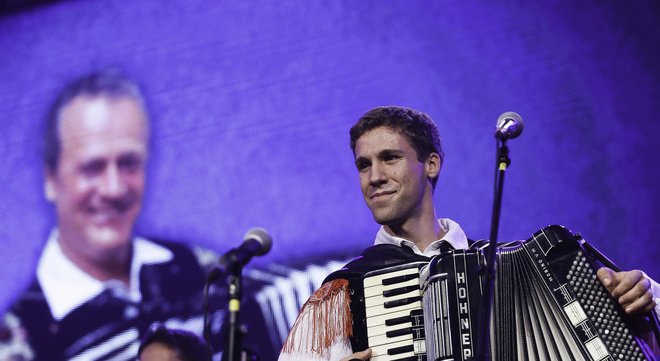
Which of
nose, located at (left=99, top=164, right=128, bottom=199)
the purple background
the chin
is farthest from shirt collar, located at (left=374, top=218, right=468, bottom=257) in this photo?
nose, located at (left=99, top=164, right=128, bottom=199)

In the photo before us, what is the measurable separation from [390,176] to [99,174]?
2.31 metres

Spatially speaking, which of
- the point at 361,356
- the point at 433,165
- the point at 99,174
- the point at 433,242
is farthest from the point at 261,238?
the point at 99,174

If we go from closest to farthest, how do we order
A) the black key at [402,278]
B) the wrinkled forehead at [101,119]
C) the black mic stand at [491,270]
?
the black mic stand at [491,270]
the black key at [402,278]
the wrinkled forehead at [101,119]

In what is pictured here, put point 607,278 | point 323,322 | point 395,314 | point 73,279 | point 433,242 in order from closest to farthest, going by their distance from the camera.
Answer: point 607,278
point 395,314
point 323,322
point 433,242
point 73,279

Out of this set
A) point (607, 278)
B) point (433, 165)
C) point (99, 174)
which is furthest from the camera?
point (99, 174)

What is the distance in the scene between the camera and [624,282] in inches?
116

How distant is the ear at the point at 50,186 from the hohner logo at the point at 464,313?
3115mm

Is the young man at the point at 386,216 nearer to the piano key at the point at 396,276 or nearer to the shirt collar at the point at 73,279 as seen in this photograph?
the piano key at the point at 396,276

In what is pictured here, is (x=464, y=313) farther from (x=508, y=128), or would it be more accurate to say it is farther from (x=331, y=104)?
(x=331, y=104)

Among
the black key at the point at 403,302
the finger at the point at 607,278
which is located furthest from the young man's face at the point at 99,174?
the finger at the point at 607,278

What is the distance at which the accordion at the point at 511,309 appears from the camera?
9.74 ft

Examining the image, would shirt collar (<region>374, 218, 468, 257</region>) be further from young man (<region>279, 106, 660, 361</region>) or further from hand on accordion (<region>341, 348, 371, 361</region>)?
hand on accordion (<region>341, 348, 371, 361</region>)

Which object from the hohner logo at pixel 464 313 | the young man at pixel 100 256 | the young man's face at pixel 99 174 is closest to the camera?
the hohner logo at pixel 464 313

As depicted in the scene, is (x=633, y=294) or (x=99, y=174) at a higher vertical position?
(x=99, y=174)
